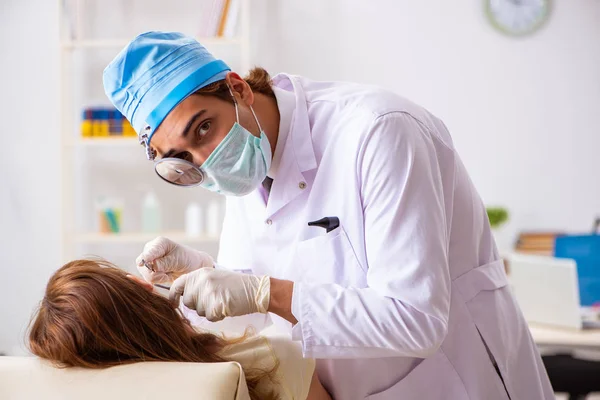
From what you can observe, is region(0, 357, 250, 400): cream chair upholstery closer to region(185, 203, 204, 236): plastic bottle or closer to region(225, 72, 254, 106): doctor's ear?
region(225, 72, 254, 106): doctor's ear

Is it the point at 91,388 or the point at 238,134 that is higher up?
the point at 238,134

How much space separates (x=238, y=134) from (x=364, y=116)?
22 cm

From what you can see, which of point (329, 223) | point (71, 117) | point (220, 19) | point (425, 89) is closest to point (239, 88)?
point (329, 223)

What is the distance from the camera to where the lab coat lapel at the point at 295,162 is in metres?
1.35

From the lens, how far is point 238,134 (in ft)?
4.16

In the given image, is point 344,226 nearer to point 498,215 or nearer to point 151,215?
point 151,215

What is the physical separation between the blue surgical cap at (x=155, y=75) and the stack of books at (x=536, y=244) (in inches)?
107

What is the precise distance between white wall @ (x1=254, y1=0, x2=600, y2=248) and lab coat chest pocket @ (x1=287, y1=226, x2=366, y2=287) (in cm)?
237

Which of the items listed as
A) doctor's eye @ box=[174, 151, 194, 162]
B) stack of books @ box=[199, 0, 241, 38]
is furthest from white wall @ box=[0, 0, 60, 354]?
doctor's eye @ box=[174, 151, 194, 162]

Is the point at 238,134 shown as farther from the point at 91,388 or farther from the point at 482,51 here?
the point at 482,51

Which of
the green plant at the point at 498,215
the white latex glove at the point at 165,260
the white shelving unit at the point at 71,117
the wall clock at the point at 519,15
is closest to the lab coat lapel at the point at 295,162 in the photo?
the white latex glove at the point at 165,260

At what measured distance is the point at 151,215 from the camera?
334 centimetres

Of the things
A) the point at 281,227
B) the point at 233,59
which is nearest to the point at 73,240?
the point at 233,59

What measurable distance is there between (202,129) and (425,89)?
2563 mm
